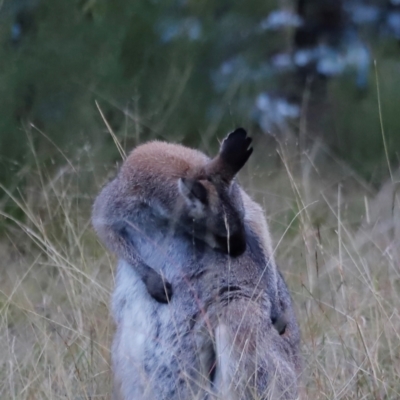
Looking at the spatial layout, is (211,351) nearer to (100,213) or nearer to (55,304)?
(100,213)

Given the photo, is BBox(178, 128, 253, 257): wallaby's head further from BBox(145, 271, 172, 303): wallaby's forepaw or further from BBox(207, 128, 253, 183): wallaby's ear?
BBox(145, 271, 172, 303): wallaby's forepaw

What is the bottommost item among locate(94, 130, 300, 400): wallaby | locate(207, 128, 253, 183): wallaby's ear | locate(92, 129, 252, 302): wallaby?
locate(94, 130, 300, 400): wallaby

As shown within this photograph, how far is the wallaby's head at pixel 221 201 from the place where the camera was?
13.0 ft

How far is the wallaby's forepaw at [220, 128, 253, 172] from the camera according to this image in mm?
3947

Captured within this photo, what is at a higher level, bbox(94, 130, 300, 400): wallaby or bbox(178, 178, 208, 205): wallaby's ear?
bbox(178, 178, 208, 205): wallaby's ear

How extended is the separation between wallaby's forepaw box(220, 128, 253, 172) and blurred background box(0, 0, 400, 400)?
76cm

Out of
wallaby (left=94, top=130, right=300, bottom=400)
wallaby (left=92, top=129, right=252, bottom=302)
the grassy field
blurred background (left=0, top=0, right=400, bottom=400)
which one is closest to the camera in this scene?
wallaby (left=94, top=130, right=300, bottom=400)

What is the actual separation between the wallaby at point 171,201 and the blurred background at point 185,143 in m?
0.65

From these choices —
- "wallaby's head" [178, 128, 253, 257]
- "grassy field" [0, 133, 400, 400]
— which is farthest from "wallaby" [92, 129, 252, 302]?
"grassy field" [0, 133, 400, 400]

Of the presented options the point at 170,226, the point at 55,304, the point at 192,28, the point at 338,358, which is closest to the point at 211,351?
the point at 170,226

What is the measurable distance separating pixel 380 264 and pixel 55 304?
1.97m

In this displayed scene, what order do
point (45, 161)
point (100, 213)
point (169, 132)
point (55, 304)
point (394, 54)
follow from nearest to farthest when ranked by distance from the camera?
point (100, 213), point (55, 304), point (45, 161), point (169, 132), point (394, 54)

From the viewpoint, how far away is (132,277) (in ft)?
13.5

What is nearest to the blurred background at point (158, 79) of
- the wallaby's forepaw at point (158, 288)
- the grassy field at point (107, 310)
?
the grassy field at point (107, 310)
